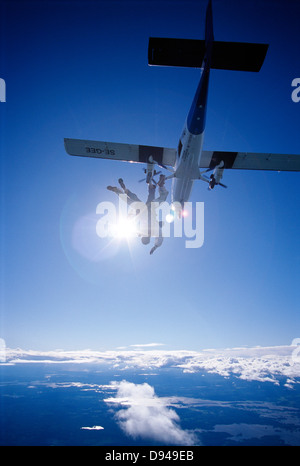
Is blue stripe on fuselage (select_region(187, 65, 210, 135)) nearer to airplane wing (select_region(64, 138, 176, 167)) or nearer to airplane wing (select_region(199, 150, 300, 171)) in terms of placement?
airplane wing (select_region(64, 138, 176, 167))

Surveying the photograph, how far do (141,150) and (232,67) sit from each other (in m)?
7.04

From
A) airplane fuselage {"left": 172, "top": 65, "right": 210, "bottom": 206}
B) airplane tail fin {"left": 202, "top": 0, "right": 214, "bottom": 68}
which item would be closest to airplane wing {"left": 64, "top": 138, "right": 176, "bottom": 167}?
airplane fuselage {"left": 172, "top": 65, "right": 210, "bottom": 206}

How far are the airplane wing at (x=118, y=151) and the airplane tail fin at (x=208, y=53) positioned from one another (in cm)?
507

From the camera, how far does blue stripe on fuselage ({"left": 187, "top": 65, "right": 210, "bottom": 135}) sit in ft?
35.0

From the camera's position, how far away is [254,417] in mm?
148250

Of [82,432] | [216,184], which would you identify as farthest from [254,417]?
[216,184]

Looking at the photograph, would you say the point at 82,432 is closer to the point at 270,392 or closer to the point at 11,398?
the point at 11,398

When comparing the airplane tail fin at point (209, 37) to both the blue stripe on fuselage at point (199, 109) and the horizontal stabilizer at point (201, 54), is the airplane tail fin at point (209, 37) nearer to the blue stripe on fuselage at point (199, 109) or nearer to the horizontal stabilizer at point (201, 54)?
the horizontal stabilizer at point (201, 54)

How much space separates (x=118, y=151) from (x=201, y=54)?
7.37 metres

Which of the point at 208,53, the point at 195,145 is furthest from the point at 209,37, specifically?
the point at 195,145

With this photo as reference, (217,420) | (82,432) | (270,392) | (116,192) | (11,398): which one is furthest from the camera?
(270,392)

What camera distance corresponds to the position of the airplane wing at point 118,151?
14203mm
